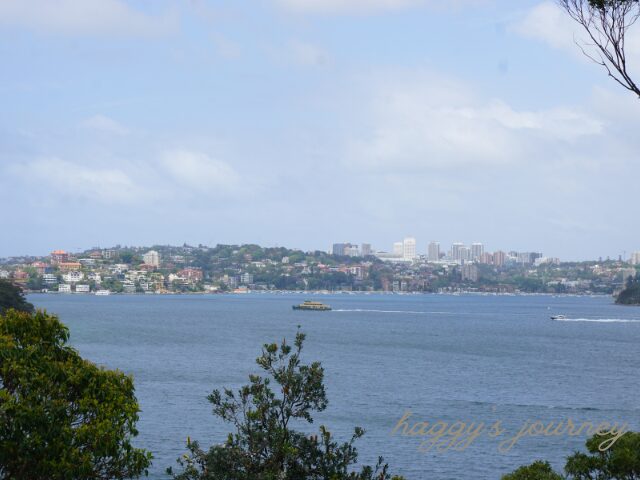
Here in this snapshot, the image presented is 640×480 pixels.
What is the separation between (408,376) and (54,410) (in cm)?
3531

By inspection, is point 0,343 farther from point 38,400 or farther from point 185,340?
point 185,340

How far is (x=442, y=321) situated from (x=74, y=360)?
8850 centimetres

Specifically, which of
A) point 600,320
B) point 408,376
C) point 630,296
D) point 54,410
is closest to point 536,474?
point 54,410

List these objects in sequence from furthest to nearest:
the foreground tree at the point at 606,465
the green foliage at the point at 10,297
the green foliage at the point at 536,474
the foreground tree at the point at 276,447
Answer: the green foliage at the point at 10,297 < the foreground tree at the point at 606,465 < the green foliage at the point at 536,474 < the foreground tree at the point at 276,447

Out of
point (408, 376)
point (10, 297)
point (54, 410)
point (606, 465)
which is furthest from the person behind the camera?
point (10, 297)

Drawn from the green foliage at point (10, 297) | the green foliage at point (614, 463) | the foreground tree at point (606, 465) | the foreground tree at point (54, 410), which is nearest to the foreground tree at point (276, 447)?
the foreground tree at point (54, 410)

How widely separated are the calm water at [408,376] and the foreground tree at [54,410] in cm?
1296

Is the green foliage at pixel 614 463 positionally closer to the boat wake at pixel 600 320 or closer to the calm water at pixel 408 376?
the calm water at pixel 408 376

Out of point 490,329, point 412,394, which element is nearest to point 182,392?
point 412,394

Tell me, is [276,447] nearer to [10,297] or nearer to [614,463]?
[614,463]

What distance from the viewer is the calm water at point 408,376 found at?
88.8ft

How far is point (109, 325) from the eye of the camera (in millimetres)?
80875

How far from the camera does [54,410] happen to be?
406 inches

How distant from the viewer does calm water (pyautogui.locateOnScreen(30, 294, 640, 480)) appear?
27.1 metres
